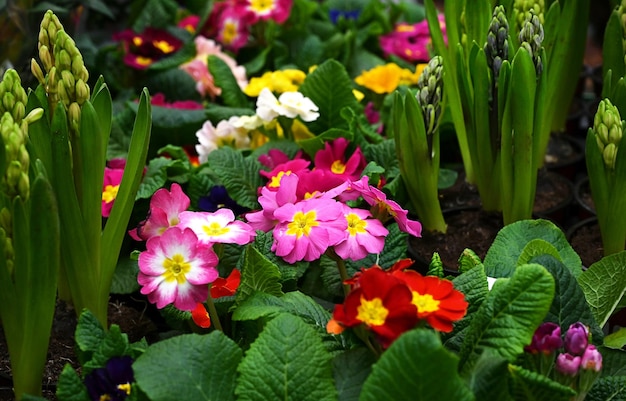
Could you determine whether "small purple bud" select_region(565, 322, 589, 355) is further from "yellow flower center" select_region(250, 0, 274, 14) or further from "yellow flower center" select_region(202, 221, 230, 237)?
"yellow flower center" select_region(250, 0, 274, 14)

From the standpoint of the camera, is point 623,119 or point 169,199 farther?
point 623,119

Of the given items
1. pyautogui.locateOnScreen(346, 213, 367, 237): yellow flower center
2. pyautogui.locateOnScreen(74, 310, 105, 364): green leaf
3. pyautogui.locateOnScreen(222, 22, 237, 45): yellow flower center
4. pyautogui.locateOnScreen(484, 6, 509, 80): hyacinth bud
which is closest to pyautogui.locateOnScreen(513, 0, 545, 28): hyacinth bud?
pyautogui.locateOnScreen(484, 6, 509, 80): hyacinth bud

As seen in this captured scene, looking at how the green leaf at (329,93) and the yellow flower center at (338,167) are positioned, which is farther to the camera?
the green leaf at (329,93)

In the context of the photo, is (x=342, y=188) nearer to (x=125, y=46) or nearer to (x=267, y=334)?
(x=267, y=334)

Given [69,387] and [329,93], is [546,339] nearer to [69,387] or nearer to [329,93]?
[69,387]

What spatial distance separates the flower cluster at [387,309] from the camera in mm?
871

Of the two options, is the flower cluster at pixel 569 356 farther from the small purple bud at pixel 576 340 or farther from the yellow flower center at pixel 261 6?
the yellow flower center at pixel 261 6

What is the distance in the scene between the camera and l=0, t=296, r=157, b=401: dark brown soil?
112cm

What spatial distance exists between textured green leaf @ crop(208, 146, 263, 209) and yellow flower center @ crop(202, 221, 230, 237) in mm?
305

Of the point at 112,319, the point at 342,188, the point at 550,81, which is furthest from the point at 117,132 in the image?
the point at 550,81

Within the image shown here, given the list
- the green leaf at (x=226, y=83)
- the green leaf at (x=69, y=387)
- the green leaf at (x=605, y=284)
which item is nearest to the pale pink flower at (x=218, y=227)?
the green leaf at (x=69, y=387)

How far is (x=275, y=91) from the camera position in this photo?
1.77 m

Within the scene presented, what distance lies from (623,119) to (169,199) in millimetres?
709

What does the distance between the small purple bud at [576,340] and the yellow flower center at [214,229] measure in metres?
0.44
